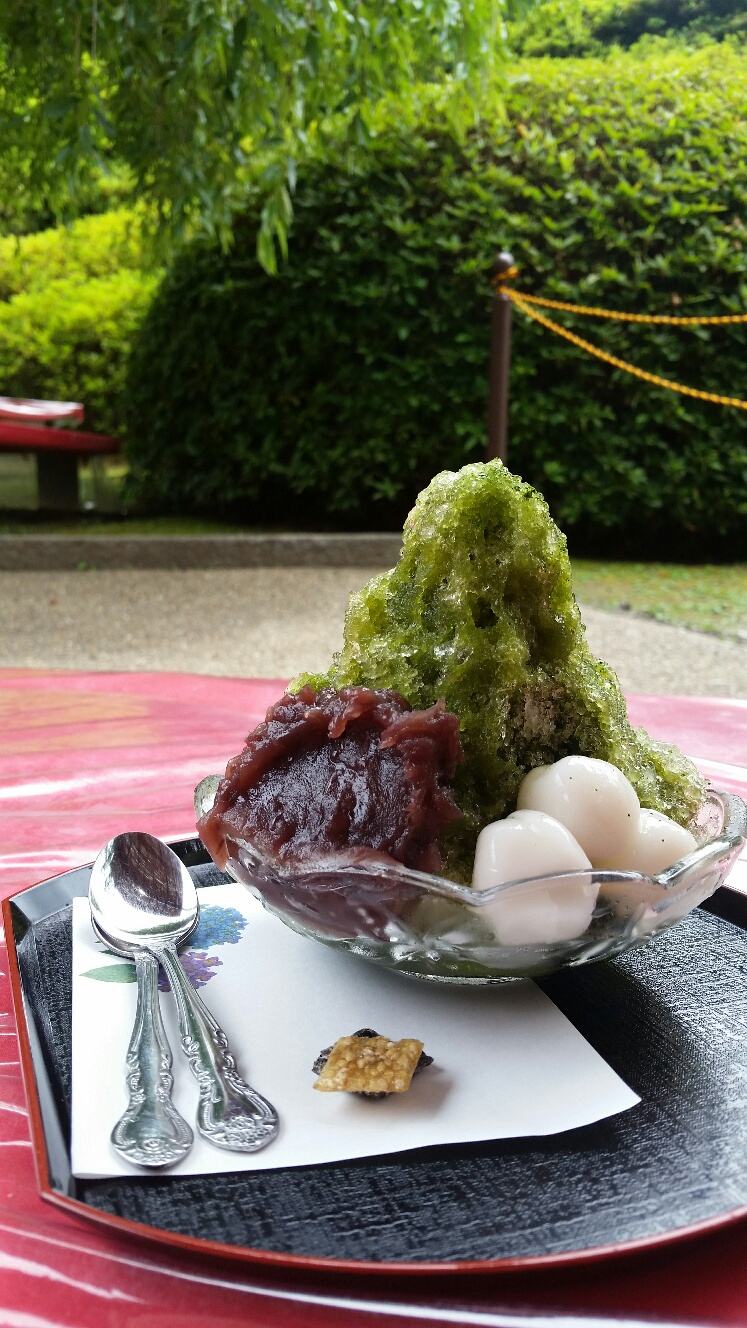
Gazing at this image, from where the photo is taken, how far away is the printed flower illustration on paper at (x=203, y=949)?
728mm

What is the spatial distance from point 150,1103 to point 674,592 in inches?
211

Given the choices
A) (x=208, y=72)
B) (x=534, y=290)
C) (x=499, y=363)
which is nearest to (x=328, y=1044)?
(x=208, y=72)

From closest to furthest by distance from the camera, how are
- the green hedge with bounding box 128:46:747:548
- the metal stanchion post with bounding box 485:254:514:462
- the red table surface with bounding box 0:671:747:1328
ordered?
the red table surface with bounding box 0:671:747:1328
the metal stanchion post with bounding box 485:254:514:462
the green hedge with bounding box 128:46:747:548

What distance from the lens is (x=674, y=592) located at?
5629 millimetres

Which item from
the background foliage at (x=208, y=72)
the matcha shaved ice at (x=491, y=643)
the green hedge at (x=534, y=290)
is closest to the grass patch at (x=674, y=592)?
the green hedge at (x=534, y=290)

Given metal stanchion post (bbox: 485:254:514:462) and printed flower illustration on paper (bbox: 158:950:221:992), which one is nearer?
printed flower illustration on paper (bbox: 158:950:221:992)

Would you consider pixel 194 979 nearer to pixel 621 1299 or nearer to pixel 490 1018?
pixel 490 1018

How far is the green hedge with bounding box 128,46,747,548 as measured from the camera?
18.9 feet

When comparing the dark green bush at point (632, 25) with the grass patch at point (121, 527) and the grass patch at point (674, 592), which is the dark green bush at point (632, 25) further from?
the grass patch at point (674, 592)

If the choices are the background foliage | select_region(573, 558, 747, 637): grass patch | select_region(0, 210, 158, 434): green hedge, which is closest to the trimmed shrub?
select_region(0, 210, 158, 434): green hedge

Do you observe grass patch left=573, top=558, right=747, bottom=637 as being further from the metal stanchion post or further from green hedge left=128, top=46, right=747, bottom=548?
the metal stanchion post

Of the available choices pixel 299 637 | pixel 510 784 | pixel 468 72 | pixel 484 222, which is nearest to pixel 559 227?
pixel 484 222

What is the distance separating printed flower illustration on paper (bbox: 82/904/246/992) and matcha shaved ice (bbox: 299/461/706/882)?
20cm

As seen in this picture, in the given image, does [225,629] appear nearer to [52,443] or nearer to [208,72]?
[208,72]
